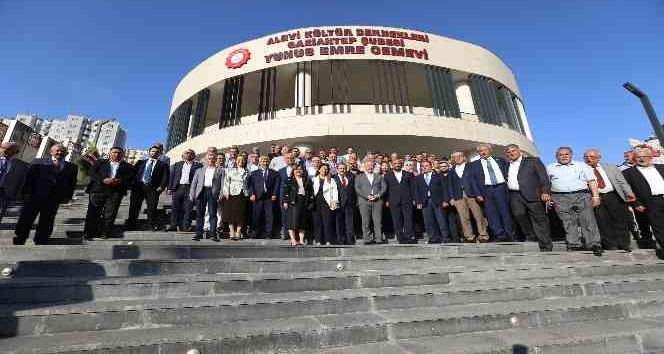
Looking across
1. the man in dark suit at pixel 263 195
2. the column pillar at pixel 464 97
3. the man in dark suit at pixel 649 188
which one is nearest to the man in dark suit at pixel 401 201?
the man in dark suit at pixel 263 195

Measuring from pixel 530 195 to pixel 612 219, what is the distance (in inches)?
63.1

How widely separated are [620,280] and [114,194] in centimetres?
812

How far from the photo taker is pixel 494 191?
627cm

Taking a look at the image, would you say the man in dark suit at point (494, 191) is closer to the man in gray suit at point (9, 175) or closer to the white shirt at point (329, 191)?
the white shirt at point (329, 191)

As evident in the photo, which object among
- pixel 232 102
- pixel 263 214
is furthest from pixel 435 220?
pixel 232 102

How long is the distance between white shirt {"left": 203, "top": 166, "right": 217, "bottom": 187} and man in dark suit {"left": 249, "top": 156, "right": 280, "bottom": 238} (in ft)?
2.52

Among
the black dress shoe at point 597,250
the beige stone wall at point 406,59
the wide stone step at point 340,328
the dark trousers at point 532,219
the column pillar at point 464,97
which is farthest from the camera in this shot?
the beige stone wall at point 406,59

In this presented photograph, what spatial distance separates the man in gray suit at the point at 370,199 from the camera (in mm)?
6574

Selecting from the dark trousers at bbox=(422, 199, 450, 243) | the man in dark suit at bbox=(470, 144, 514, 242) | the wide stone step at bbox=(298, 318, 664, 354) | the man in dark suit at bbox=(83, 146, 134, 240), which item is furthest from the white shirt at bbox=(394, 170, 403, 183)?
the man in dark suit at bbox=(83, 146, 134, 240)

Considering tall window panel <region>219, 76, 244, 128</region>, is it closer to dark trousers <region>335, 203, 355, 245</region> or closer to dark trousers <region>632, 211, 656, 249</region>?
dark trousers <region>335, 203, 355, 245</region>

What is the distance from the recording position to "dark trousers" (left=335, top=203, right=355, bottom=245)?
6312mm

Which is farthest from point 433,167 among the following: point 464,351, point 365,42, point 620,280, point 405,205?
point 365,42

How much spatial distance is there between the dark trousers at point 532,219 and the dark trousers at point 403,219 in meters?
1.99

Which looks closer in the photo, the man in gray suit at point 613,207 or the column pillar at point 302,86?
the man in gray suit at point 613,207
